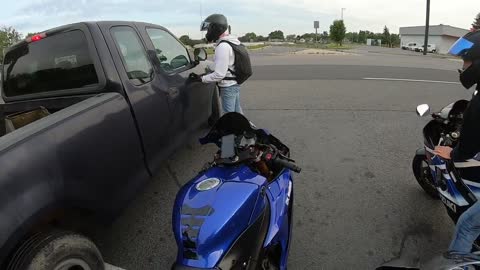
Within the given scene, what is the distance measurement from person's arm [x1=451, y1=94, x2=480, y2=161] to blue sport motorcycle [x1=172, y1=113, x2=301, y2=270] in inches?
41.6

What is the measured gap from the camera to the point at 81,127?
8.66 ft

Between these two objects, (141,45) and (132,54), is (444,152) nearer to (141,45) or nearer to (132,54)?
(132,54)

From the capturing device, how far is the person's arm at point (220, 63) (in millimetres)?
4656

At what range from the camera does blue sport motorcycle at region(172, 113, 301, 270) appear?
2.05 metres

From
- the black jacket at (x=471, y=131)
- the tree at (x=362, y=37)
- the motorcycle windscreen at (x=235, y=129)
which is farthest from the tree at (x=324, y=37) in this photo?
the black jacket at (x=471, y=131)

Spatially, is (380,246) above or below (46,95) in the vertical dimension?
below

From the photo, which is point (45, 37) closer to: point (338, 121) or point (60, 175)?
point (60, 175)

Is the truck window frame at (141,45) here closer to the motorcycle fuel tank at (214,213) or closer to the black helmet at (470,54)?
the motorcycle fuel tank at (214,213)

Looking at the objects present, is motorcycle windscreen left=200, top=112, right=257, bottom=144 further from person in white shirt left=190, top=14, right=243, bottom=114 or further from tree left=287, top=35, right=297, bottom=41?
tree left=287, top=35, right=297, bottom=41

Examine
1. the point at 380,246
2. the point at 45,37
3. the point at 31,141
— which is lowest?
the point at 380,246

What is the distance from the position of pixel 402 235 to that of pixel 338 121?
3.80 meters

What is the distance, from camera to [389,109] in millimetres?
7918

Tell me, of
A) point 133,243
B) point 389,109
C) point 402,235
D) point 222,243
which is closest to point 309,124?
point 389,109

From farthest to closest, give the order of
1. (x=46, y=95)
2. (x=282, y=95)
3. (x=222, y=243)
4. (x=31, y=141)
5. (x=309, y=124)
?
(x=282, y=95) → (x=309, y=124) → (x=46, y=95) → (x=31, y=141) → (x=222, y=243)
